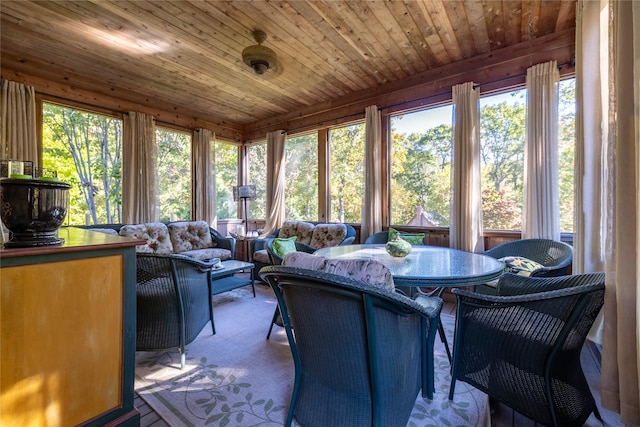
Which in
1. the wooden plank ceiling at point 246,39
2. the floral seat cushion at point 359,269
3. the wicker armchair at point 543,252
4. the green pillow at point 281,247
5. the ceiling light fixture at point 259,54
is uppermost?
the wooden plank ceiling at point 246,39

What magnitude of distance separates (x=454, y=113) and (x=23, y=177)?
12.7 ft

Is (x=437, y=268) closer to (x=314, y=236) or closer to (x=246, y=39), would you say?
(x=314, y=236)

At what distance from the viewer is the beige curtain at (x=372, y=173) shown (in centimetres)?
402

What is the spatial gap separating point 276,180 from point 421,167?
2.70 meters

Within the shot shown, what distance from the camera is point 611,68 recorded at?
144 cm

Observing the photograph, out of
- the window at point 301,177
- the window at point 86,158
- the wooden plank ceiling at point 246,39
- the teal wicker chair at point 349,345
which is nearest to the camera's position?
the teal wicker chair at point 349,345

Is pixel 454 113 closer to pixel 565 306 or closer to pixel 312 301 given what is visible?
pixel 565 306

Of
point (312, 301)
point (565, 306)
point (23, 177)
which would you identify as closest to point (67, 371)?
point (23, 177)

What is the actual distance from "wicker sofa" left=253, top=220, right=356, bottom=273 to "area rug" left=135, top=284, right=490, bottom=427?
60.8 inches

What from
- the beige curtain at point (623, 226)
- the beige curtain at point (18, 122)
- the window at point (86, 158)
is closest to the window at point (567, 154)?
the beige curtain at point (623, 226)

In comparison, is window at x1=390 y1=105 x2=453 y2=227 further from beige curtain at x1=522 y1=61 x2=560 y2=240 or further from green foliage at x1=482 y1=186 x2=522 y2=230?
beige curtain at x1=522 y1=61 x2=560 y2=240

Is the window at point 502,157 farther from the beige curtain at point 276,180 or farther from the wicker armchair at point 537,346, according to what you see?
the beige curtain at point 276,180

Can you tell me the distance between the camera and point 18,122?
3307mm

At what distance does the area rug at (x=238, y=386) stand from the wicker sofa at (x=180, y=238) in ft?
6.21
